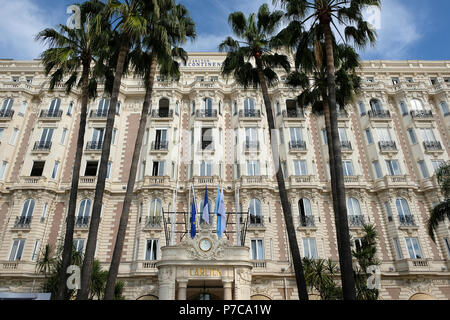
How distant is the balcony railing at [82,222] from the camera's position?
27.5 metres

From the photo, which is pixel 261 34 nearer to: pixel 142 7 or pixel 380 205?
pixel 142 7

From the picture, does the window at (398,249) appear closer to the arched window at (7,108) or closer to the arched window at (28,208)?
the arched window at (28,208)

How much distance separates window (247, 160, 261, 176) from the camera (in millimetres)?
30438

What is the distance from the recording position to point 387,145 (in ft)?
106

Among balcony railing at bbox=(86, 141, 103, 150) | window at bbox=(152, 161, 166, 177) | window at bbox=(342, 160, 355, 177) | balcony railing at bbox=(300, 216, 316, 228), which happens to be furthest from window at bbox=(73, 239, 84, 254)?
window at bbox=(342, 160, 355, 177)

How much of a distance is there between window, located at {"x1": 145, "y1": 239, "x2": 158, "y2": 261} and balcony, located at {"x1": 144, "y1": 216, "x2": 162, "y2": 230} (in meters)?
1.11

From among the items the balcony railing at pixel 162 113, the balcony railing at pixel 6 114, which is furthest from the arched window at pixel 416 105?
the balcony railing at pixel 6 114

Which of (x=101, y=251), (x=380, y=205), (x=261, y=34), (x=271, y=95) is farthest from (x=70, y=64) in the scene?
(x=380, y=205)

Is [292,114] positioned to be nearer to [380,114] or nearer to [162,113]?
[380,114]

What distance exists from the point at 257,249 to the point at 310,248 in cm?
470

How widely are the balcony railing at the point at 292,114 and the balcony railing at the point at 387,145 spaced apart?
28.1 feet

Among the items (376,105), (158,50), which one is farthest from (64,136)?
(376,105)

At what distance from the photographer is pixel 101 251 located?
27.1 metres

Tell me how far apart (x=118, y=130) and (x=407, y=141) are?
31.0 m
